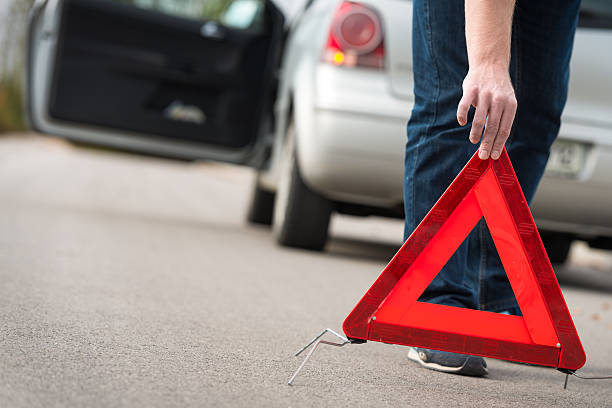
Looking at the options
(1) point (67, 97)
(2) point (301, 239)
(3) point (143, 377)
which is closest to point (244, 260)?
(2) point (301, 239)

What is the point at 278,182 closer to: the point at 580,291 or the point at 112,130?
the point at 112,130

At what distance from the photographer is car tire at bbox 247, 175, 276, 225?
685cm

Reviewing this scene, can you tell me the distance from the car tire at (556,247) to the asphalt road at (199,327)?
543mm

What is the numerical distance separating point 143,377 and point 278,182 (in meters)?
3.45

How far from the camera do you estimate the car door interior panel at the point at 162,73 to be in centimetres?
589

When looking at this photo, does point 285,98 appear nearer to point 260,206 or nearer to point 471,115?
point 260,206

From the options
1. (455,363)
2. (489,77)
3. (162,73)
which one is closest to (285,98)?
(162,73)

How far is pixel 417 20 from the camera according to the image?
8.41ft

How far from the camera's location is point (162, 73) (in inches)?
233

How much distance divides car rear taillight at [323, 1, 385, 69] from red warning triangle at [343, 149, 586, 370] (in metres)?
2.34

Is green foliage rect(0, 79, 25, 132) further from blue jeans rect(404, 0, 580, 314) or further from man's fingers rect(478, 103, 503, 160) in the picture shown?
man's fingers rect(478, 103, 503, 160)

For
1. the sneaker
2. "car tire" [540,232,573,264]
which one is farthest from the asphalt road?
"car tire" [540,232,573,264]

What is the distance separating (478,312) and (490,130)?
0.42 meters

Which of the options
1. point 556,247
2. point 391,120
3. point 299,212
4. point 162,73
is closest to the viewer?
point 391,120
